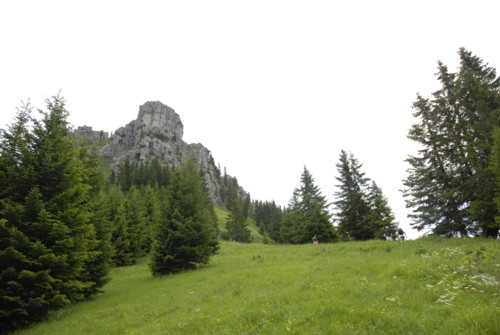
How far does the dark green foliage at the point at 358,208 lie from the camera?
3838cm

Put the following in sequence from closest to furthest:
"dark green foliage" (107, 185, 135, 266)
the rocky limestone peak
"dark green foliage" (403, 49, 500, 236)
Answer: "dark green foliage" (403, 49, 500, 236), "dark green foliage" (107, 185, 135, 266), the rocky limestone peak

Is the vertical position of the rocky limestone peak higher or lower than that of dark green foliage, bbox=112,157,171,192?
higher

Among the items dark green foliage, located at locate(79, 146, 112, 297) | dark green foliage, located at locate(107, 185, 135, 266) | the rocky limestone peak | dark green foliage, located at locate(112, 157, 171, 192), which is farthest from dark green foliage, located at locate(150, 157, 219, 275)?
the rocky limestone peak

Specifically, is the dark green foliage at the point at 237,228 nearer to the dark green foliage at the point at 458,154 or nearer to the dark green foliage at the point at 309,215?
the dark green foliage at the point at 309,215

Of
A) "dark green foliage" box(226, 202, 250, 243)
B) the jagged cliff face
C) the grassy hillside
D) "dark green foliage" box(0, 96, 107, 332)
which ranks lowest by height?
the grassy hillside

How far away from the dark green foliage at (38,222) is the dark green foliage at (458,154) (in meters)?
27.7

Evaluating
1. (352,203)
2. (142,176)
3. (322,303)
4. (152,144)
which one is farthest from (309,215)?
(152,144)

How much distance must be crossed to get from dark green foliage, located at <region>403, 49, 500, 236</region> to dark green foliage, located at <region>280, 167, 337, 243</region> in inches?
490

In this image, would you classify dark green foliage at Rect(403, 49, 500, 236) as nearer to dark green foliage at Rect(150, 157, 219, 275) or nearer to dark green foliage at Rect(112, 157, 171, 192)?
dark green foliage at Rect(150, 157, 219, 275)

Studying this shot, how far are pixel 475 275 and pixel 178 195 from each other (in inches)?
809

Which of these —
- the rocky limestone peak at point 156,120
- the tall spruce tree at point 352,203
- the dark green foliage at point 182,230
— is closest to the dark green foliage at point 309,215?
the tall spruce tree at point 352,203

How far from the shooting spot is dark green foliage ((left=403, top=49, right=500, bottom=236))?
2333 centimetres

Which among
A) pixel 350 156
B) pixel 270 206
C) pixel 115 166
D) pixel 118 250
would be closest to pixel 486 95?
pixel 350 156

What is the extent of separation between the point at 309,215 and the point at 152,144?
143704 mm
